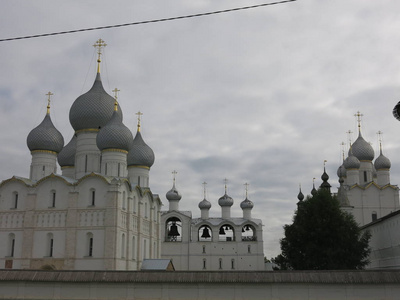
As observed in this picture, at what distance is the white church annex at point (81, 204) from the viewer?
30.6 metres

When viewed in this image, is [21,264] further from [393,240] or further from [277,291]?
[393,240]

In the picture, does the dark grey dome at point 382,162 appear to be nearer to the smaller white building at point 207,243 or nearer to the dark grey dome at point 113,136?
the smaller white building at point 207,243

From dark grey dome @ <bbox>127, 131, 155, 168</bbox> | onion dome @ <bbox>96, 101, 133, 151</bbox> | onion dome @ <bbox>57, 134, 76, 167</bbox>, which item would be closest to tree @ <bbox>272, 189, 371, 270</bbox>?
onion dome @ <bbox>96, 101, 133, 151</bbox>

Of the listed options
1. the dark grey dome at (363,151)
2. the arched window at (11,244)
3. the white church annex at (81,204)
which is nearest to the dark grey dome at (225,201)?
the dark grey dome at (363,151)

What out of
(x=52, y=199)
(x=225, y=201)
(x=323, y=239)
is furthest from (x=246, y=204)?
(x=52, y=199)

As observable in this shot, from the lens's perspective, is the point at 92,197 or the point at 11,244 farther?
the point at 11,244

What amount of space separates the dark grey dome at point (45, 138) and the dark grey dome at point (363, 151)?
30415 millimetres

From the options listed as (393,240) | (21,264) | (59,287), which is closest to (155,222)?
(21,264)

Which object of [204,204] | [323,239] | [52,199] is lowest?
[323,239]

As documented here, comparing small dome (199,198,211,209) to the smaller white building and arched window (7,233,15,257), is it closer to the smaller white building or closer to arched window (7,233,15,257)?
the smaller white building

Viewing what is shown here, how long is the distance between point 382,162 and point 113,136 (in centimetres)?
2958

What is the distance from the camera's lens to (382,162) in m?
50.3

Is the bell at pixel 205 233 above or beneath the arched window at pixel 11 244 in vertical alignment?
above

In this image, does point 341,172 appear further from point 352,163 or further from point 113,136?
point 113,136
